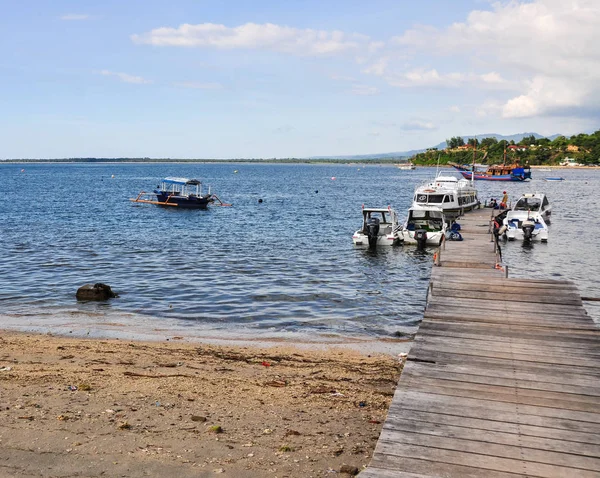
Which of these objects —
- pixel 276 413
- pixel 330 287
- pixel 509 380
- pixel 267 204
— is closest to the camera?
pixel 509 380

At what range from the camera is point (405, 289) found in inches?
953

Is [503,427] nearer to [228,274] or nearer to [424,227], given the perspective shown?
[228,274]

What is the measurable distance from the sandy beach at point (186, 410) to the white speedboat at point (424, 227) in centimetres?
2056

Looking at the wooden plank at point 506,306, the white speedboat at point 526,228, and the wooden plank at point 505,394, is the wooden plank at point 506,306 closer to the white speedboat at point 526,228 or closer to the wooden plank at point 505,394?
the wooden plank at point 505,394

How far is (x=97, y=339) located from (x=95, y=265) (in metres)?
13.4

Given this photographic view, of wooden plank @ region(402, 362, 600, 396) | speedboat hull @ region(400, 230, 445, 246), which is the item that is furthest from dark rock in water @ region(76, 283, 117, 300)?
speedboat hull @ region(400, 230, 445, 246)

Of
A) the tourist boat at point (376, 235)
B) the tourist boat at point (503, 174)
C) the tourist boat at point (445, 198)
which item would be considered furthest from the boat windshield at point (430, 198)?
the tourist boat at point (503, 174)

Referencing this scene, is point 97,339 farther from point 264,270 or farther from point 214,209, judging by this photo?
point 214,209

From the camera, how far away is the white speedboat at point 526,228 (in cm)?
3691

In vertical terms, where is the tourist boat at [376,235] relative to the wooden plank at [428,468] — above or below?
below

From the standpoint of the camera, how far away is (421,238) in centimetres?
3412

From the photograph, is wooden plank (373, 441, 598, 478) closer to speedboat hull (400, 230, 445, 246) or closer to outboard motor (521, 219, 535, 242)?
speedboat hull (400, 230, 445, 246)

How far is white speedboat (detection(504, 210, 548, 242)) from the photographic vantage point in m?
36.9

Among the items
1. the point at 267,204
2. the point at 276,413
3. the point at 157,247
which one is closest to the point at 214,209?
the point at 267,204
